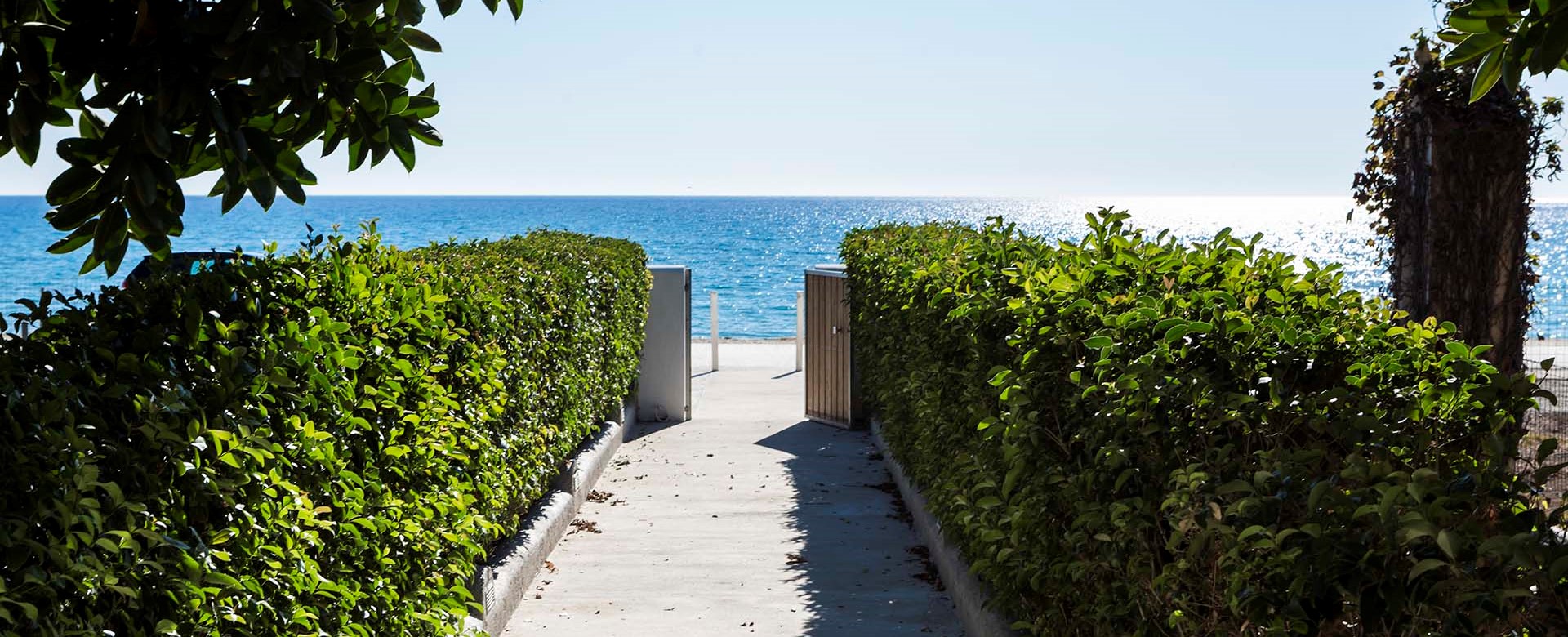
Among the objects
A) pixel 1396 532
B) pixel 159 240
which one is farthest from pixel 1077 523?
pixel 159 240

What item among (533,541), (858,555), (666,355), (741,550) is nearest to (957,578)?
(858,555)

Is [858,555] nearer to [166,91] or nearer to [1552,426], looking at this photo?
[166,91]

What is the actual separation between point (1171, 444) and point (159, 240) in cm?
252

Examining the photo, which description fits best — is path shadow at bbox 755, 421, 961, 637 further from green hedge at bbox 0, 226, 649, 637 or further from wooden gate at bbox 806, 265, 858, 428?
green hedge at bbox 0, 226, 649, 637

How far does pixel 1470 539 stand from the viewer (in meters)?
1.90

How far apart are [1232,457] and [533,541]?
4537 millimetres

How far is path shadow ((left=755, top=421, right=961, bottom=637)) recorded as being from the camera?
5914 millimetres

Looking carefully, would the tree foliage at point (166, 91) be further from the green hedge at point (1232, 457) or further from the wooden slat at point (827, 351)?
the wooden slat at point (827, 351)

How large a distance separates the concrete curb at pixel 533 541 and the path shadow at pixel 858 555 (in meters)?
A: 1.47

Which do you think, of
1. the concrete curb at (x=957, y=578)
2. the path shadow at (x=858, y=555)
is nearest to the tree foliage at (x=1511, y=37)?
the concrete curb at (x=957, y=578)

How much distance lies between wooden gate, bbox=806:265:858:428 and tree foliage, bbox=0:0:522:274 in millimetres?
8558

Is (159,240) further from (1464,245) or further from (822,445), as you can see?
(822,445)

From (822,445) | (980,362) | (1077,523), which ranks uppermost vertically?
(980,362)

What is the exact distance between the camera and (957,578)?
580 cm
